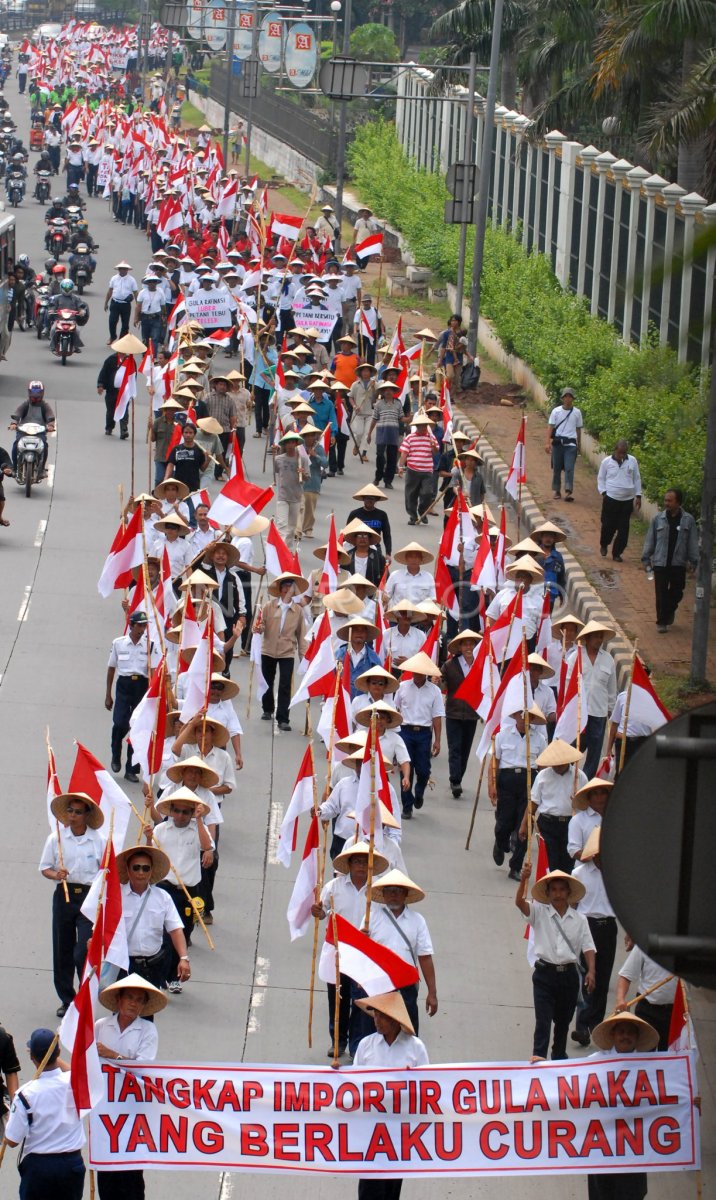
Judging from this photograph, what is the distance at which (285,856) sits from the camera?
1199 cm

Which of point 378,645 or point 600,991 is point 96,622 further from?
point 600,991

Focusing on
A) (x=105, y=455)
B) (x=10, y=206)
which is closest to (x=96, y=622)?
(x=105, y=455)

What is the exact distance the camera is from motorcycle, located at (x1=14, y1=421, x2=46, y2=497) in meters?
23.4

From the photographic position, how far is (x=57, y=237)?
134 feet

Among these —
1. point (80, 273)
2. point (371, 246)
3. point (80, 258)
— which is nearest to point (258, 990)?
point (371, 246)

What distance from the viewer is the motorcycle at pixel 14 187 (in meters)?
51.3

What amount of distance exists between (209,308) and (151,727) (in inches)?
635

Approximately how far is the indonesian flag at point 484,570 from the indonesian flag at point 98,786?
626 cm

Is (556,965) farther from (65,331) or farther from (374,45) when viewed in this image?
(374,45)

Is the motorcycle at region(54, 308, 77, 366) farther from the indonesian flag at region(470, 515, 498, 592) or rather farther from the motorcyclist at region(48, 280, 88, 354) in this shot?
the indonesian flag at region(470, 515, 498, 592)

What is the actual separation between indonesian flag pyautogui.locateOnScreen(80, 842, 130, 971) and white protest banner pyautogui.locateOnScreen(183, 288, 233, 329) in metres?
19.3

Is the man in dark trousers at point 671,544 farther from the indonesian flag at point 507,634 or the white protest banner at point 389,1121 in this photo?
the white protest banner at point 389,1121

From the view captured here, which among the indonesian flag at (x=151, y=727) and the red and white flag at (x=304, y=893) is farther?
the indonesian flag at (x=151, y=727)

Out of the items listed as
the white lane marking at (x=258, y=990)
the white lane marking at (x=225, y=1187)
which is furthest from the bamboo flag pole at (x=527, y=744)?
the white lane marking at (x=225, y=1187)
